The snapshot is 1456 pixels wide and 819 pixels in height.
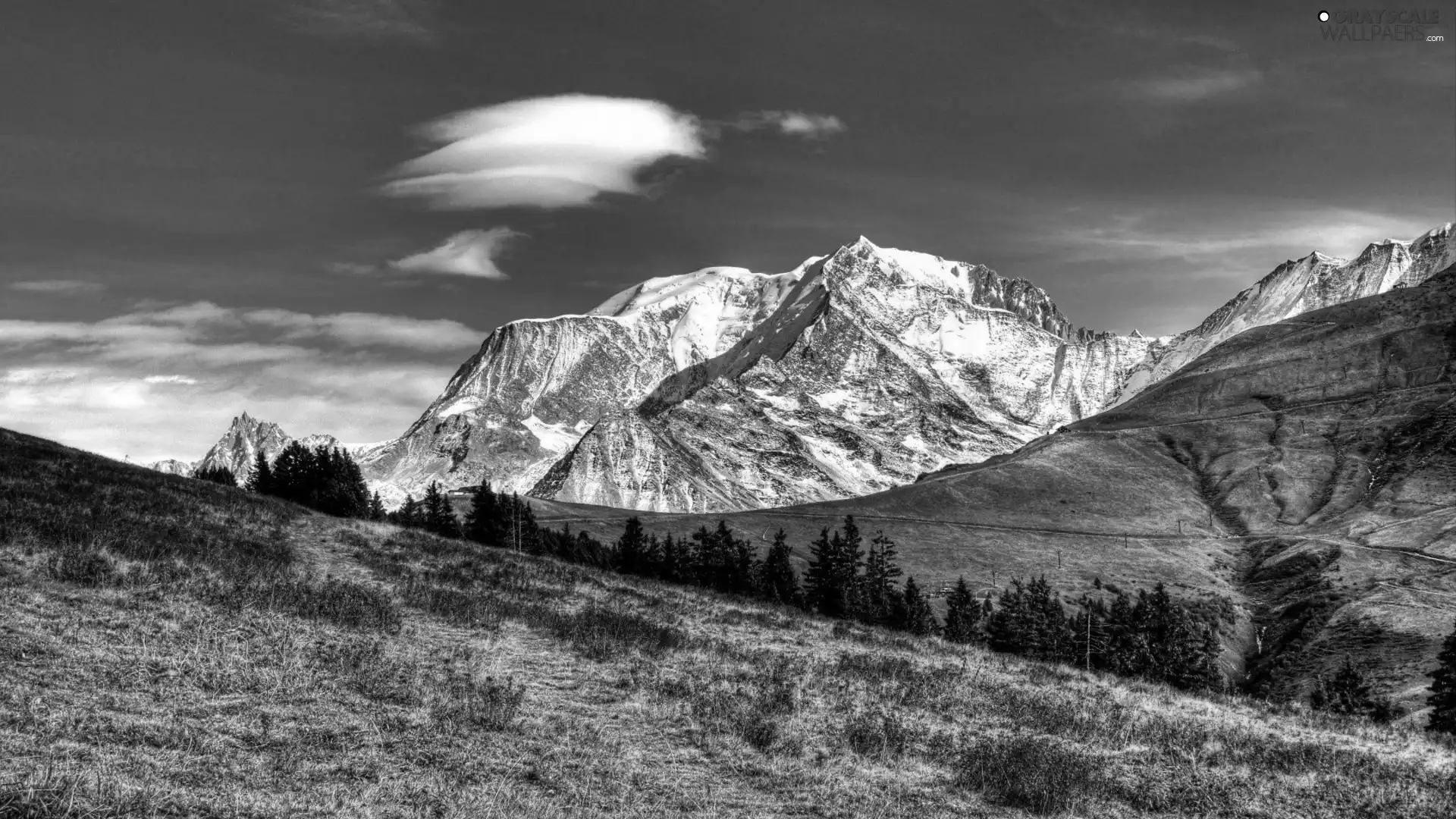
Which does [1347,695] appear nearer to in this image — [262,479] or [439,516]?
[262,479]

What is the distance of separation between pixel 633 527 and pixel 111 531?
104m

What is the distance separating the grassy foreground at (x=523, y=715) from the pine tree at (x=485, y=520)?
287ft

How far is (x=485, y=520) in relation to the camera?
409 ft

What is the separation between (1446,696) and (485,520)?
305ft

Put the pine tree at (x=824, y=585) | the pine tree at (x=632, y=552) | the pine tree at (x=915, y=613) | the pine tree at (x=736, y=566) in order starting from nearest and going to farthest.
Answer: the pine tree at (x=824, y=585), the pine tree at (x=915, y=613), the pine tree at (x=736, y=566), the pine tree at (x=632, y=552)

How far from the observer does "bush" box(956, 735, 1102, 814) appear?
1752cm

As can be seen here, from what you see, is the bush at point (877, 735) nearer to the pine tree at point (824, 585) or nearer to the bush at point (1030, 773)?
the bush at point (1030, 773)

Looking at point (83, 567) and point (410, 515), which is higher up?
point (410, 515)

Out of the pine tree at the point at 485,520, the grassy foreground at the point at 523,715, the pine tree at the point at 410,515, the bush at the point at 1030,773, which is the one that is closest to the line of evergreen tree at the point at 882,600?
the pine tree at the point at 485,520

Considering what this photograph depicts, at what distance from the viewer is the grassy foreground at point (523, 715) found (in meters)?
15.1

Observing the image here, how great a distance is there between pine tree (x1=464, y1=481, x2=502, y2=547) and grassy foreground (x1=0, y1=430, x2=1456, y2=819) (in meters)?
87.5

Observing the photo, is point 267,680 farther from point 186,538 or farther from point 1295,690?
point 1295,690

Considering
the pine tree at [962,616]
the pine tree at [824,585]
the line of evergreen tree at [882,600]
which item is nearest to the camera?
the line of evergreen tree at [882,600]

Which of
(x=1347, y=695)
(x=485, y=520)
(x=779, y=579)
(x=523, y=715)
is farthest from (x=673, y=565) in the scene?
(x=523, y=715)
